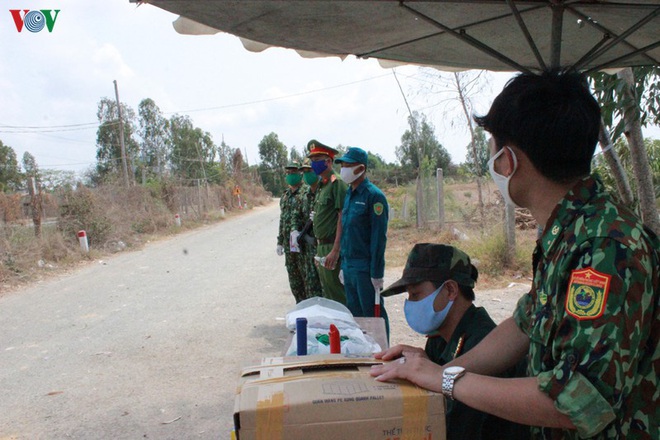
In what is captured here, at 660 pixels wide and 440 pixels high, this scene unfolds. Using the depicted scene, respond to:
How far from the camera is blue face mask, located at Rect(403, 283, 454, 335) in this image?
175 centimetres

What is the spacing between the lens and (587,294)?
937 millimetres

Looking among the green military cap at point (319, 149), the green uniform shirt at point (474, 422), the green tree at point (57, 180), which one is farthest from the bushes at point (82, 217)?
the green uniform shirt at point (474, 422)

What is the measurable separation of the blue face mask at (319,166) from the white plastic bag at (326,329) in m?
2.29

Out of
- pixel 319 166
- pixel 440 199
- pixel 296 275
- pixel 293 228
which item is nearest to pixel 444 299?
pixel 319 166

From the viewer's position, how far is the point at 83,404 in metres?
3.74

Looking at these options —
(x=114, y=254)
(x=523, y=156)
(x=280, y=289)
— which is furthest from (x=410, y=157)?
(x=523, y=156)

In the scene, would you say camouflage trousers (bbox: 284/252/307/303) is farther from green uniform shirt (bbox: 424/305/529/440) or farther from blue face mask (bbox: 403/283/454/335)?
green uniform shirt (bbox: 424/305/529/440)

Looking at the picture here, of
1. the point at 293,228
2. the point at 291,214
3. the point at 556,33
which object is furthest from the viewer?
the point at 291,214

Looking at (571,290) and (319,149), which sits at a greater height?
(319,149)

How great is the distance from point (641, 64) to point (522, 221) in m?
11.5

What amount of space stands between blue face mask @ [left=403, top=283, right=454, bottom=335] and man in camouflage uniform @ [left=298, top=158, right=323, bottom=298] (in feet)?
10.9

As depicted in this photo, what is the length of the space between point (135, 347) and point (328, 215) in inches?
94.8

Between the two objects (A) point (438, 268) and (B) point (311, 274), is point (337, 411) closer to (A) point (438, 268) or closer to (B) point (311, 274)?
(A) point (438, 268)

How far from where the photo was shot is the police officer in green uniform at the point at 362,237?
3837mm
